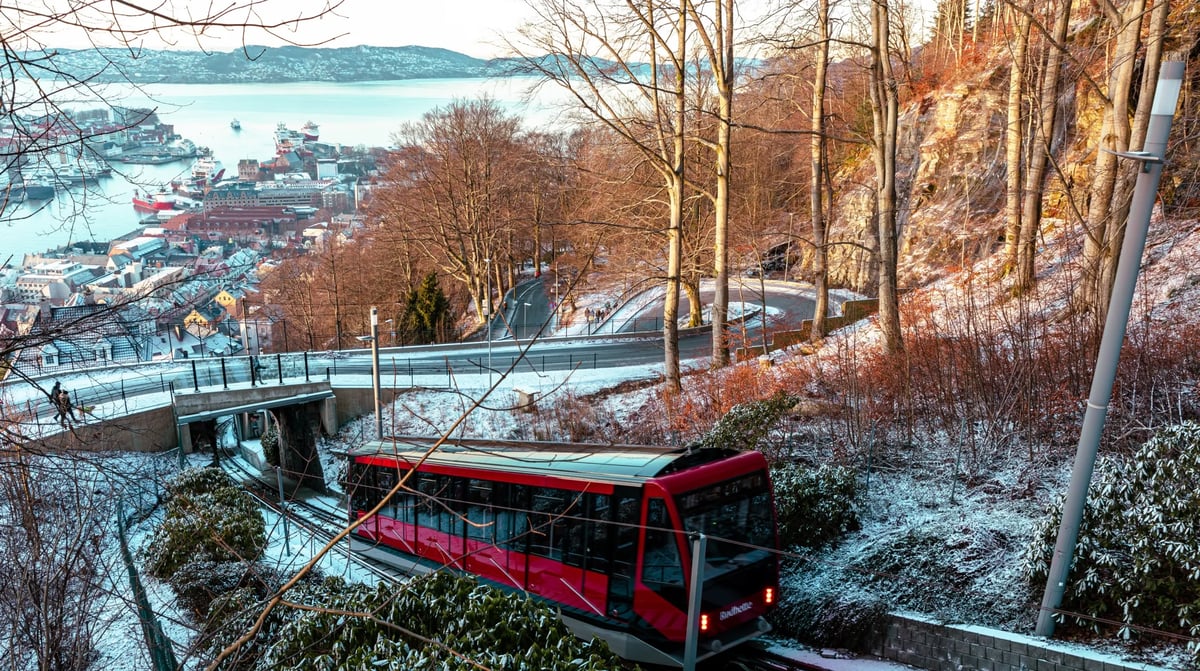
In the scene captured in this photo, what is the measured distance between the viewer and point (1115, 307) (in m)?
6.96

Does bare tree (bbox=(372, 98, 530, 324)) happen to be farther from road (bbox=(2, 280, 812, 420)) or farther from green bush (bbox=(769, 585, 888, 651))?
green bush (bbox=(769, 585, 888, 651))

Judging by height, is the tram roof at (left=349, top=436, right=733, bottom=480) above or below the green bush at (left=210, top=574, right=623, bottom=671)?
above

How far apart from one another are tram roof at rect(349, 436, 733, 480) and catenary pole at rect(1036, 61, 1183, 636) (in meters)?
3.43

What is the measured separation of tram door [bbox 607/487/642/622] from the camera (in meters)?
8.57

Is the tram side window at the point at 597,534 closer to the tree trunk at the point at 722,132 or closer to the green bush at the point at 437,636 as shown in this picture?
the green bush at the point at 437,636

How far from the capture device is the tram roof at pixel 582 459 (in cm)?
892

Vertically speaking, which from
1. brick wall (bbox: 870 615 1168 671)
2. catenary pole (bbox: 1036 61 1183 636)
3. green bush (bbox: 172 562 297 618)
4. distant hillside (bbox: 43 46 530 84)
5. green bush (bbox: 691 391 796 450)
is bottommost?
green bush (bbox: 172 562 297 618)

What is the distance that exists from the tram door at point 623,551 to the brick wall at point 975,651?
9.27 feet

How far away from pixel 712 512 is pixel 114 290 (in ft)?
19.8

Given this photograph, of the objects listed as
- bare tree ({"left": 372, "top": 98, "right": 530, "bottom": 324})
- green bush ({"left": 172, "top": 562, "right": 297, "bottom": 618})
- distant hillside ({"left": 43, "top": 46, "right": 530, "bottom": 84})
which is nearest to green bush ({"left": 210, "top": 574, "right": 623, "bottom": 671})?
distant hillside ({"left": 43, "top": 46, "right": 530, "bottom": 84})

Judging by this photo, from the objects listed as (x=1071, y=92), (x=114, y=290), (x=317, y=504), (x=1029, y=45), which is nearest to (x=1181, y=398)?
(x=114, y=290)

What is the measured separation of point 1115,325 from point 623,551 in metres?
5.14

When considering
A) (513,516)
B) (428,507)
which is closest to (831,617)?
(513,516)

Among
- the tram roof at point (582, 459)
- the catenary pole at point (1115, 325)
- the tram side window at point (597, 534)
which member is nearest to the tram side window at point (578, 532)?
the tram side window at point (597, 534)
